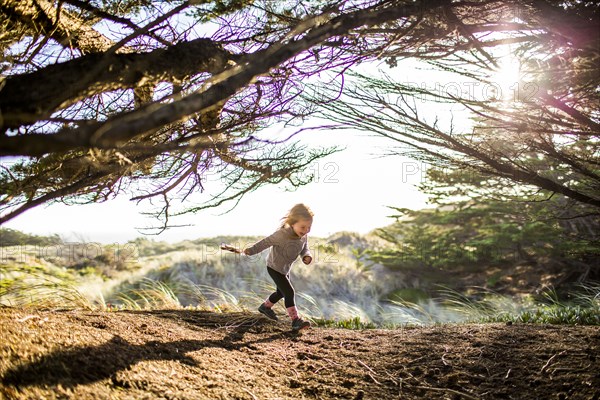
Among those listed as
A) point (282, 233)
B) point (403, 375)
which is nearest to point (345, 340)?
point (403, 375)

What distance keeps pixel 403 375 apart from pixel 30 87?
301 centimetres

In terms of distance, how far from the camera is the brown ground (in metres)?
2.28

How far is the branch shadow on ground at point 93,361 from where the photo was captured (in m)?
2.10

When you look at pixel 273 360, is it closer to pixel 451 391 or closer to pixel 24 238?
pixel 451 391

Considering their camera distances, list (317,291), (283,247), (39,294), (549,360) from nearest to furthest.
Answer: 1. (549,360)
2. (283,247)
3. (39,294)
4. (317,291)

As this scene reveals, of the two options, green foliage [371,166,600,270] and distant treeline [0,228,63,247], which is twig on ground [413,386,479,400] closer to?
green foliage [371,166,600,270]

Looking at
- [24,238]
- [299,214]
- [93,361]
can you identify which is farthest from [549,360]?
[24,238]

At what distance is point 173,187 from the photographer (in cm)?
399

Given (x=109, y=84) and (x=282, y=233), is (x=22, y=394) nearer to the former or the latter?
(x=109, y=84)

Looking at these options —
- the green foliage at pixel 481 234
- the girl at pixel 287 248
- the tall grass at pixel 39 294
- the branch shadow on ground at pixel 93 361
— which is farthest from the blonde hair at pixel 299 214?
the green foliage at pixel 481 234

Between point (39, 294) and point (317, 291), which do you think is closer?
point (39, 294)

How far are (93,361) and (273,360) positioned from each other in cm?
133

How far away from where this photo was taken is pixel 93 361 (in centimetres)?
241

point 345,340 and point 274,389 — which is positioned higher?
point 274,389
